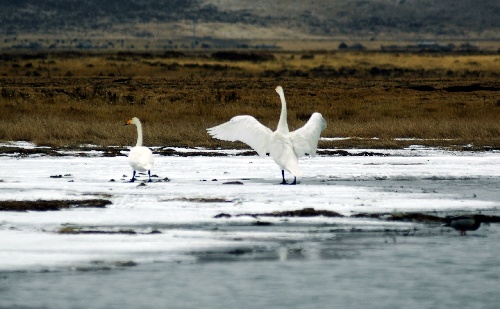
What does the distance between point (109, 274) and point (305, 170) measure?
870 cm

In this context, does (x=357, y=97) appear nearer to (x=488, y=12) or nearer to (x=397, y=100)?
(x=397, y=100)

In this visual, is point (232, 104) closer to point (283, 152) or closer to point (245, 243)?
point (283, 152)

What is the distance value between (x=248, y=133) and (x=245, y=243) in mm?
4905

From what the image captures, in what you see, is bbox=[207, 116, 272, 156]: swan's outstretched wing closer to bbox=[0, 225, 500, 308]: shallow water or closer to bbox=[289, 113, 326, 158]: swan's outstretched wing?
bbox=[289, 113, 326, 158]: swan's outstretched wing

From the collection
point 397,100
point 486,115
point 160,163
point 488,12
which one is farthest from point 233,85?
point 488,12

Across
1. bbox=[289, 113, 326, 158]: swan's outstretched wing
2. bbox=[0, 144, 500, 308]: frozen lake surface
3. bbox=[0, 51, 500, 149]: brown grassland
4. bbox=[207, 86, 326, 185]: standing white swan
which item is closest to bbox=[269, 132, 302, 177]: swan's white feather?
bbox=[207, 86, 326, 185]: standing white swan

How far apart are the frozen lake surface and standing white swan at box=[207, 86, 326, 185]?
19.4 inches

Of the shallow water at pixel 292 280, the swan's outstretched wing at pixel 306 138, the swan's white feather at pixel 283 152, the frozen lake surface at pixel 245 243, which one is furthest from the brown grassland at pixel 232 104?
the shallow water at pixel 292 280

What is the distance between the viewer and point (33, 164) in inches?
712

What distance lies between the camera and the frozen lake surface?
8.57m

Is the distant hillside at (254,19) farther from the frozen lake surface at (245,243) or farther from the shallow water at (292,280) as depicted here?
the shallow water at (292,280)

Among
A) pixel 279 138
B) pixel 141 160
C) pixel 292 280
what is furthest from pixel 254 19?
pixel 292 280

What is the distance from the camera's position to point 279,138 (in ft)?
49.8

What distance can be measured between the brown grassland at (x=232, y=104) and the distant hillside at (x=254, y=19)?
85462 millimetres
